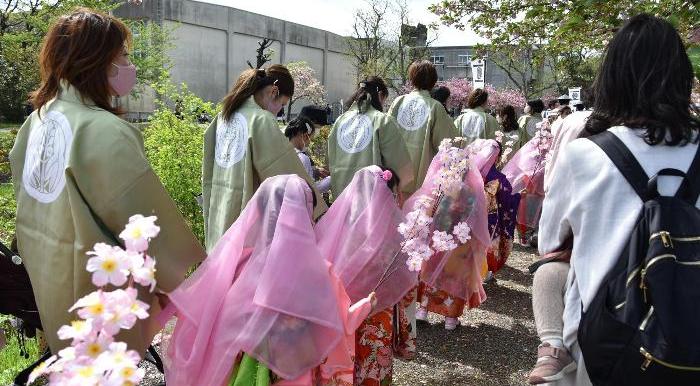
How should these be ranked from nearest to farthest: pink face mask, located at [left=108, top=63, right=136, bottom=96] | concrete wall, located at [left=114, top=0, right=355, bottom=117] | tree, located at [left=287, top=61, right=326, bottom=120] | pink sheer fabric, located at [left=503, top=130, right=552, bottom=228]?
pink face mask, located at [left=108, top=63, right=136, bottom=96]
pink sheer fabric, located at [left=503, top=130, right=552, bottom=228]
concrete wall, located at [left=114, top=0, right=355, bottom=117]
tree, located at [left=287, top=61, right=326, bottom=120]

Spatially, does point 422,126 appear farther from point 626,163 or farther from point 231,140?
point 626,163

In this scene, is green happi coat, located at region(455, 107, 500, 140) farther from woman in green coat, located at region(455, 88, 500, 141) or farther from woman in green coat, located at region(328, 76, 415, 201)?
woman in green coat, located at region(328, 76, 415, 201)

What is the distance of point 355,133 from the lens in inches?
187

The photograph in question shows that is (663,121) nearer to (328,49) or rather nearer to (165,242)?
(165,242)

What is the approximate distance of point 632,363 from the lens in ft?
4.92

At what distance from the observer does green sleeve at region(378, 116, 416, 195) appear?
4625mm

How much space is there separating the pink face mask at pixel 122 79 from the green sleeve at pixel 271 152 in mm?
1198

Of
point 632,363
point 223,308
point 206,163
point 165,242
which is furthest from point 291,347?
point 206,163

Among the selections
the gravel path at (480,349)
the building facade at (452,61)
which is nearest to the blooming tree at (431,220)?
the gravel path at (480,349)

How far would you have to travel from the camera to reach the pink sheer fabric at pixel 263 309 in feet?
7.05

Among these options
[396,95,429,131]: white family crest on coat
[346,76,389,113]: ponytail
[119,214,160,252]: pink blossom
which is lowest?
[119,214,160,252]: pink blossom

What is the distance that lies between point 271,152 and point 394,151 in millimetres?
1293

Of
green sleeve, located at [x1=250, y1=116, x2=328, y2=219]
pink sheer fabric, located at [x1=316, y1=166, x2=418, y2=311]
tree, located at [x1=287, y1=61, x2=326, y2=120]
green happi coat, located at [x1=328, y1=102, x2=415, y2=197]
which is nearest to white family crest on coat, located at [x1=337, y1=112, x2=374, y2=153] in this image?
Answer: green happi coat, located at [x1=328, y1=102, x2=415, y2=197]

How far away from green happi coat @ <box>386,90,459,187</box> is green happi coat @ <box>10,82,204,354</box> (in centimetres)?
348
